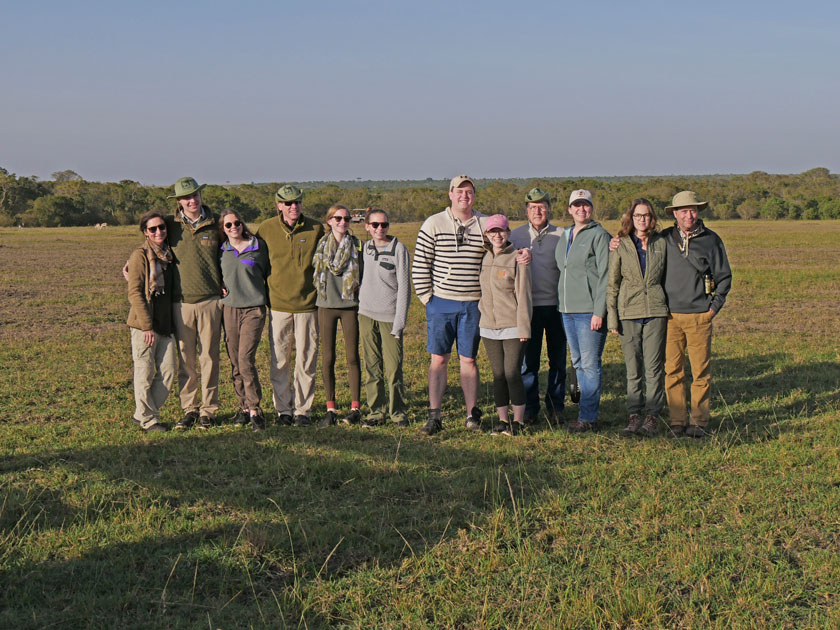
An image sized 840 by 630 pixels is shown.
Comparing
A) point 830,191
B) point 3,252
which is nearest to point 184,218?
point 3,252

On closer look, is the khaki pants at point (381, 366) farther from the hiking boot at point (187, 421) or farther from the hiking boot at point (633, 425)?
the hiking boot at point (633, 425)

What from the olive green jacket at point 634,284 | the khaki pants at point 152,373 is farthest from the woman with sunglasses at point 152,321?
the olive green jacket at point 634,284

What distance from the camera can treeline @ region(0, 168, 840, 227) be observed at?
71188mm

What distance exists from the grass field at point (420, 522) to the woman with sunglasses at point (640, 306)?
1.45 ft

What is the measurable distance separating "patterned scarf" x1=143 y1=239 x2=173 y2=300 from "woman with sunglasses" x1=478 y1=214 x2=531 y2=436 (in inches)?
116

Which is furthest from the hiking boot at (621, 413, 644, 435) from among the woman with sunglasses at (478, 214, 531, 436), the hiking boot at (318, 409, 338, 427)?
the hiking boot at (318, 409, 338, 427)

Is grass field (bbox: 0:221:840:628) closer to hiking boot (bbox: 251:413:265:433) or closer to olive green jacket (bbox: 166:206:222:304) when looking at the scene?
hiking boot (bbox: 251:413:265:433)

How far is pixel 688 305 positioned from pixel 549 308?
1275 mm

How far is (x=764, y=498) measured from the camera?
18.4 ft

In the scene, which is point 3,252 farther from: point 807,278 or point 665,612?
point 665,612

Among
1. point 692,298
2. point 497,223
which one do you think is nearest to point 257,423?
point 497,223

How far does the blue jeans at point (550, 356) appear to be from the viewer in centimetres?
769

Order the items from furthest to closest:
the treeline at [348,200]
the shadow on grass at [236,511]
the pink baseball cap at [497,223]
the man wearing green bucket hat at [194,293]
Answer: the treeline at [348,200], the man wearing green bucket hat at [194,293], the pink baseball cap at [497,223], the shadow on grass at [236,511]

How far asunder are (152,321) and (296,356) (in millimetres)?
1381
